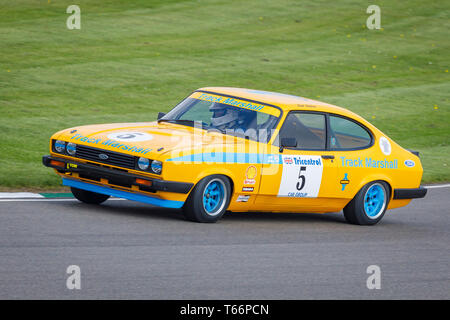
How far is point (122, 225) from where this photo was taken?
9031 millimetres

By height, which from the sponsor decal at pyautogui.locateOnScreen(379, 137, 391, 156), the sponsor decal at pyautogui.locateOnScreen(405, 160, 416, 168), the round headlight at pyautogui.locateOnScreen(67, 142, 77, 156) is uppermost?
the round headlight at pyautogui.locateOnScreen(67, 142, 77, 156)

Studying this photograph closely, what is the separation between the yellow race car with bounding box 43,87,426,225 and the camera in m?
9.15

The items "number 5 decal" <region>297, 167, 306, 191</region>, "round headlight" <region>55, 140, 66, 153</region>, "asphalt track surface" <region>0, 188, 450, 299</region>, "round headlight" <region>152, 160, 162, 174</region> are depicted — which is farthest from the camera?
"number 5 decal" <region>297, 167, 306, 191</region>

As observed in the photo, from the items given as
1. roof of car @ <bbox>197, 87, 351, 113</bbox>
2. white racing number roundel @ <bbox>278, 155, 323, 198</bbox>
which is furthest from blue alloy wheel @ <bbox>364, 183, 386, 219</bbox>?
roof of car @ <bbox>197, 87, 351, 113</bbox>

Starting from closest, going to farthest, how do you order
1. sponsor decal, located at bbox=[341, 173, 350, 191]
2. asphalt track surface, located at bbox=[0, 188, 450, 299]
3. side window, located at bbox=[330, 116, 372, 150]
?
asphalt track surface, located at bbox=[0, 188, 450, 299] < sponsor decal, located at bbox=[341, 173, 350, 191] < side window, located at bbox=[330, 116, 372, 150]

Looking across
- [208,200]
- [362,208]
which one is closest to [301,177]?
[362,208]

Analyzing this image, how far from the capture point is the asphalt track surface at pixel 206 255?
678 cm

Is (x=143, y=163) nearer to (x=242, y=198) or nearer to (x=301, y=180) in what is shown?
(x=242, y=198)

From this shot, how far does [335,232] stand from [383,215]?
1314 millimetres

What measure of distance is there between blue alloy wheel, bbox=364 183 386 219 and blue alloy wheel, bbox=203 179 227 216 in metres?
2.25

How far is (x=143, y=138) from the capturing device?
31.2ft

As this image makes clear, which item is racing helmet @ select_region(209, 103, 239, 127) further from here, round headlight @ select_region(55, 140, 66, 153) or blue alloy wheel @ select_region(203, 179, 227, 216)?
round headlight @ select_region(55, 140, 66, 153)

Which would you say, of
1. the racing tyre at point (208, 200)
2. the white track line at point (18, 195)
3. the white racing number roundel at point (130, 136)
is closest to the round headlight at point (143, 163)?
the white racing number roundel at point (130, 136)

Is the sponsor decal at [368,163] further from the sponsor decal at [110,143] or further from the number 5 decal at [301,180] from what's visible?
the sponsor decal at [110,143]
